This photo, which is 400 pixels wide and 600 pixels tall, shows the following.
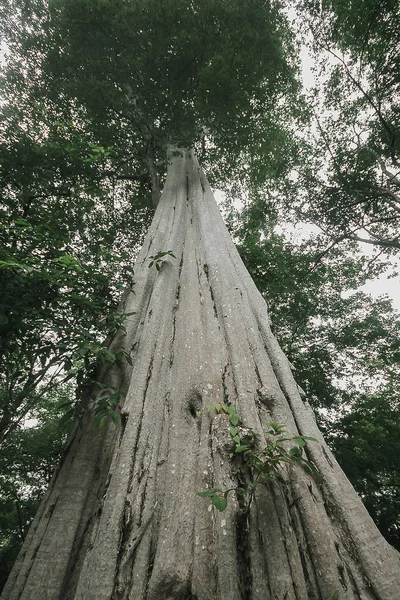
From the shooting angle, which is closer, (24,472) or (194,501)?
(194,501)

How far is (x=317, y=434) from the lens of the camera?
1332 mm

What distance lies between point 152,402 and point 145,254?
1596 mm

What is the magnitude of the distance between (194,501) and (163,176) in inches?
229

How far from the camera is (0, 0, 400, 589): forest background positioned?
102 inches

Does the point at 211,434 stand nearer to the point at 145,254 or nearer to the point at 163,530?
the point at 163,530

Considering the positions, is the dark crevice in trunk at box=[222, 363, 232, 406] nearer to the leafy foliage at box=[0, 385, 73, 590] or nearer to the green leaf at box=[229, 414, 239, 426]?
the green leaf at box=[229, 414, 239, 426]

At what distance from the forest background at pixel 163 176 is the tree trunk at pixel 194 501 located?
0.30 meters

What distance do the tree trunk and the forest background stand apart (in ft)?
1.00

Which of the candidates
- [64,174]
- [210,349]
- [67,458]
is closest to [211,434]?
[210,349]

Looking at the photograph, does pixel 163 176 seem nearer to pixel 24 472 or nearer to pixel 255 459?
pixel 255 459

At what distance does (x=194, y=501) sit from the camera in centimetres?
107

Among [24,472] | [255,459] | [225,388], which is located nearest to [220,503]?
[255,459]

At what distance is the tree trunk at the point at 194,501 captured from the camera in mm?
913

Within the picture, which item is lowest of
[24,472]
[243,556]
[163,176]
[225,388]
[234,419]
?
[243,556]
